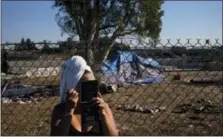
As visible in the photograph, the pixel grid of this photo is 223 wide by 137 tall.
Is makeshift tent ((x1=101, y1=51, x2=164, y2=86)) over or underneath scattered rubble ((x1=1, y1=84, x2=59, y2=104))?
over

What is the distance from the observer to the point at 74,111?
2789 mm

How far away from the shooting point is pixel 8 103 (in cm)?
1155

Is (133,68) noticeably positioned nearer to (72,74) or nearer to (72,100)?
(72,74)

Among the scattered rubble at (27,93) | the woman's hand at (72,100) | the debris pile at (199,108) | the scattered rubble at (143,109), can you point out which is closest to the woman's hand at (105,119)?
the woman's hand at (72,100)

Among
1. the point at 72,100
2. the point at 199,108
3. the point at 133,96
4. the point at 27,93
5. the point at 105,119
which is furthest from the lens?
the point at 27,93

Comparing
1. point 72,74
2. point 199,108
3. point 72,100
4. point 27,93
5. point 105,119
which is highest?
point 72,74

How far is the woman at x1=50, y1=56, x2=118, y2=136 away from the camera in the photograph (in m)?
2.68

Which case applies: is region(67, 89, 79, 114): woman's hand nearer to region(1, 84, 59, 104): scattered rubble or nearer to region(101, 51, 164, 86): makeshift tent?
region(1, 84, 59, 104): scattered rubble

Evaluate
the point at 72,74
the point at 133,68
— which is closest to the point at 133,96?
the point at 133,68

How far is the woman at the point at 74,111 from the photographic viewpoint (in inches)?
105

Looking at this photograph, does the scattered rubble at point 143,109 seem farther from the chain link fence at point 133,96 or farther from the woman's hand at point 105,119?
the woman's hand at point 105,119

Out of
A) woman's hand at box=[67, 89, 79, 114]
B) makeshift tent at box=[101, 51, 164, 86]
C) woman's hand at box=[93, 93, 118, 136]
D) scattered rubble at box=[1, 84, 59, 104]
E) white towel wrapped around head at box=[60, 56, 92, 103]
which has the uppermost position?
white towel wrapped around head at box=[60, 56, 92, 103]

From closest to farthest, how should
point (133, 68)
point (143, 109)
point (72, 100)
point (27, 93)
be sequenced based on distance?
point (72, 100) → point (143, 109) → point (27, 93) → point (133, 68)

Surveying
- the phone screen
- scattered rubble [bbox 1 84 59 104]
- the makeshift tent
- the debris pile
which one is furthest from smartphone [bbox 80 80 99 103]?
the makeshift tent
